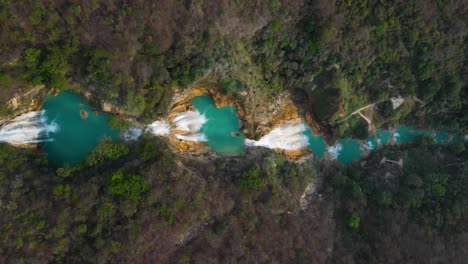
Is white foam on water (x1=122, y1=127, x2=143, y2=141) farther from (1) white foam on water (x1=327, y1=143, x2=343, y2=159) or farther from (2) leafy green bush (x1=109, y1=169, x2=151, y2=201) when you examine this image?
(1) white foam on water (x1=327, y1=143, x2=343, y2=159)

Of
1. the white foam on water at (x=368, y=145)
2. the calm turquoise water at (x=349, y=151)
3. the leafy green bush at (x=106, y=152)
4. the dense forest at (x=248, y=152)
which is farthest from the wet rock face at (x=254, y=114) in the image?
the white foam on water at (x=368, y=145)

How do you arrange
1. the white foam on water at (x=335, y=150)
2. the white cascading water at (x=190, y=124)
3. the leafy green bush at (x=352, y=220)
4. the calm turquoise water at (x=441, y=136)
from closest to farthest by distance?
the leafy green bush at (x=352, y=220) → the white cascading water at (x=190, y=124) → the white foam on water at (x=335, y=150) → the calm turquoise water at (x=441, y=136)

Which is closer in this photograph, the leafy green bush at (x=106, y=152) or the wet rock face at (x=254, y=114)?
the leafy green bush at (x=106, y=152)

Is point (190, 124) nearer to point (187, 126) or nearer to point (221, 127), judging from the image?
point (187, 126)

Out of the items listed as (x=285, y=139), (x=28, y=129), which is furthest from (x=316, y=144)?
(x=28, y=129)

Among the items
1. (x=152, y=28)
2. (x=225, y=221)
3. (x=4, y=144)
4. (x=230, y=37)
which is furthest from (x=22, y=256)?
(x=230, y=37)

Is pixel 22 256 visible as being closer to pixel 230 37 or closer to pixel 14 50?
pixel 14 50

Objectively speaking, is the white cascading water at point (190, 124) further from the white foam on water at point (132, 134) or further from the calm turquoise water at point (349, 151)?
the calm turquoise water at point (349, 151)
